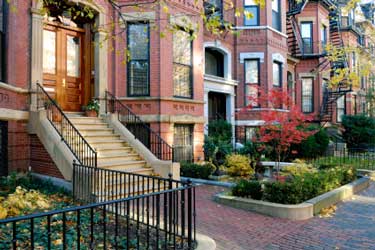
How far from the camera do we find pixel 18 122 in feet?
30.6

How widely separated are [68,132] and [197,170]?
13.8 feet

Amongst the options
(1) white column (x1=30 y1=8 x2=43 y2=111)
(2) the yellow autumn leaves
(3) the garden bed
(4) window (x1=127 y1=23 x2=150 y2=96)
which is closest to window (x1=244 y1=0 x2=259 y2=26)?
(4) window (x1=127 y1=23 x2=150 y2=96)

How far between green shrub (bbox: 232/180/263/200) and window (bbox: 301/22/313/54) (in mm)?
17491

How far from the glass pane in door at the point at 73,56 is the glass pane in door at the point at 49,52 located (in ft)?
1.74

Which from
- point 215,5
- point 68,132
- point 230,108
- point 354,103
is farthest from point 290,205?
point 354,103

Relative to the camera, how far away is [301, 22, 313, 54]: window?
23.1 metres

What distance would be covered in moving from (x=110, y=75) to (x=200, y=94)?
3.60 meters

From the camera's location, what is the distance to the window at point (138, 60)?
12.2 metres

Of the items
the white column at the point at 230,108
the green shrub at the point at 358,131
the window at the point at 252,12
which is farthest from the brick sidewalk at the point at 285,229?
the green shrub at the point at 358,131

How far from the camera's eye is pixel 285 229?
628 centimetres

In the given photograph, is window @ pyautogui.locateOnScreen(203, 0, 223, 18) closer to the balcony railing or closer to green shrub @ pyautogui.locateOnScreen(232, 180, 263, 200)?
green shrub @ pyautogui.locateOnScreen(232, 180, 263, 200)

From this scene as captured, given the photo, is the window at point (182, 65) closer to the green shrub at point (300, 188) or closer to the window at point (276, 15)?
the green shrub at point (300, 188)

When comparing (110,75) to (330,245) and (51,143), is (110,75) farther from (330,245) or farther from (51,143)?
(330,245)

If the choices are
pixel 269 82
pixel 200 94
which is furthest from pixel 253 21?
pixel 200 94
